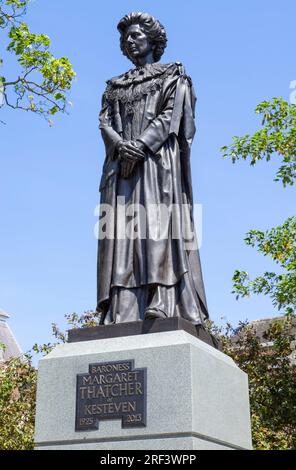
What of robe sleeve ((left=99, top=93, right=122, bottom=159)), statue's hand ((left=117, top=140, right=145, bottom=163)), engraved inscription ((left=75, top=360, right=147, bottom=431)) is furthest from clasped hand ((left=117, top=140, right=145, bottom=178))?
engraved inscription ((left=75, top=360, right=147, bottom=431))

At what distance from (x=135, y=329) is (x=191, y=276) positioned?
110 cm

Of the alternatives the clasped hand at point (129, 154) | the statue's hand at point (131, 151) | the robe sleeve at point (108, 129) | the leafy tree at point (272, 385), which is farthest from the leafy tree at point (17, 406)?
the statue's hand at point (131, 151)

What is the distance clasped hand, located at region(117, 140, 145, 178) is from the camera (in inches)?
307

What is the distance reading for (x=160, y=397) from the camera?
20.8 feet

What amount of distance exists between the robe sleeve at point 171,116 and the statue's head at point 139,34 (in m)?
0.69

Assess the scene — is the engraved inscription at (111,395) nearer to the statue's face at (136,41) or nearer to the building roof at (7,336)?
the statue's face at (136,41)

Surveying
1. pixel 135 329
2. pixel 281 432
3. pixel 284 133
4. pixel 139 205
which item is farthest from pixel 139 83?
pixel 281 432

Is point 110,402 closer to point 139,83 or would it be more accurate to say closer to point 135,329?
point 135,329

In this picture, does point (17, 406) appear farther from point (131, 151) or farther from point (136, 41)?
point (136, 41)

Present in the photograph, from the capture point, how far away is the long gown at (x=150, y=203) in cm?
741

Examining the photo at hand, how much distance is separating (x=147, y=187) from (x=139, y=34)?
7.11ft

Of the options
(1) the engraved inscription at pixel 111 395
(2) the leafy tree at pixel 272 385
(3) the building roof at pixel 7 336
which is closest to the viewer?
(1) the engraved inscription at pixel 111 395

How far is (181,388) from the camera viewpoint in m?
6.27

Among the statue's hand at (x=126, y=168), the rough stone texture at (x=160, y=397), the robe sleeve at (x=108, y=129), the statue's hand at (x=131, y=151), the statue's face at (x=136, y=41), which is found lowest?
the rough stone texture at (x=160, y=397)
